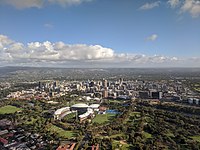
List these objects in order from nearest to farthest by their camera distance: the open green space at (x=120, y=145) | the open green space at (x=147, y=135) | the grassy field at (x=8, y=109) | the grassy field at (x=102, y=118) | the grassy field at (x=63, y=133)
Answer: the open green space at (x=120, y=145) → the open green space at (x=147, y=135) → the grassy field at (x=63, y=133) → the grassy field at (x=102, y=118) → the grassy field at (x=8, y=109)

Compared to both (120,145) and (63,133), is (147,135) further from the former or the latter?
(63,133)

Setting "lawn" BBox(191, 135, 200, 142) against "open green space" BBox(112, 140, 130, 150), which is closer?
"open green space" BBox(112, 140, 130, 150)

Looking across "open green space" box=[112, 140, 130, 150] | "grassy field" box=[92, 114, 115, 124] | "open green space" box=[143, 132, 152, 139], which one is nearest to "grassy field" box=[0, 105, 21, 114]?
"grassy field" box=[92, 114, 115, 124]

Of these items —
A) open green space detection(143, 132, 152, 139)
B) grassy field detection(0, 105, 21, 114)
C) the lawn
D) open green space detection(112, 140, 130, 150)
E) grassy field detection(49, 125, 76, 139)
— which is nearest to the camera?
open green space detection(112, 140, 130, 150)

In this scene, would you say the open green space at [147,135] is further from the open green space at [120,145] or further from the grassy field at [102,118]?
the grassy field at [102,118]

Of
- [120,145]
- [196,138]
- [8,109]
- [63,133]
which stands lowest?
[8,109]

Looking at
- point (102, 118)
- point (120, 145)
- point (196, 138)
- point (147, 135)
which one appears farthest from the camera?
point (102, 118)

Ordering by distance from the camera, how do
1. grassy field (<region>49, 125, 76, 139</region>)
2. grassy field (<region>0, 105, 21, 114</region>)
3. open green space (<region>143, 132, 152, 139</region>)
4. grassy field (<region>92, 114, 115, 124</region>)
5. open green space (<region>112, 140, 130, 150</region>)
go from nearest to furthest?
open green space (<region>112, 140, 130, 150</region>) < open green space (<region>143, 132, 152, 139</region>) < grassy field (<region>49, 125, 76, 139</region>) < grassy field (<region>92, 114, 115, 124</region>) < grassy field (<region>0, 105, 21, 114</region>)

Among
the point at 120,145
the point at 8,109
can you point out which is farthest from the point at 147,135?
the point at 8,109

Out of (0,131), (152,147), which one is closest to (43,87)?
(0,131)

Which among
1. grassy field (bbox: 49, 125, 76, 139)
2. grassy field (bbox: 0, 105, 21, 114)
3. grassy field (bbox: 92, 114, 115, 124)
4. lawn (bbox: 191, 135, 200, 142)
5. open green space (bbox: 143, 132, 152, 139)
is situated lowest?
grassy field (bbox: 0, 105, 21, 114)

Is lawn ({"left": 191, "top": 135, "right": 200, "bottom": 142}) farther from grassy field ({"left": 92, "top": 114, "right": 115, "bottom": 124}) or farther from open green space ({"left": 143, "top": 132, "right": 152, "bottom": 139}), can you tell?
grassy field ({"left": 92, "top": 114, "right": 115, "bottom": 124})

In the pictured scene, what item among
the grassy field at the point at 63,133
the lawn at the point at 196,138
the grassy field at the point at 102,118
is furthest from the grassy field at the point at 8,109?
the lawn at the point at 196,138

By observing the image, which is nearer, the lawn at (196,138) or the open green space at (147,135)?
the lawn at (196,138)
